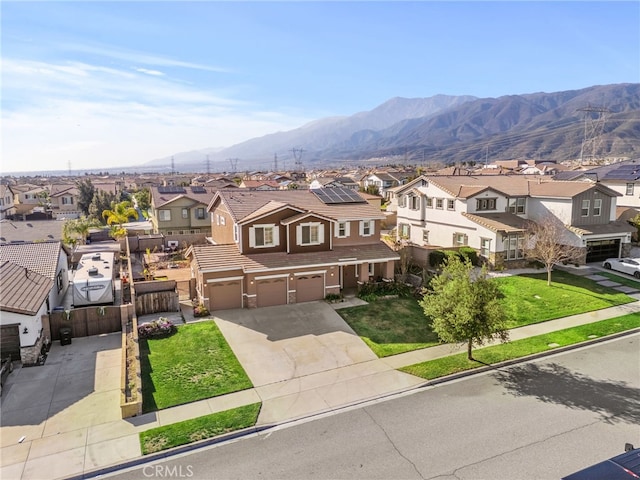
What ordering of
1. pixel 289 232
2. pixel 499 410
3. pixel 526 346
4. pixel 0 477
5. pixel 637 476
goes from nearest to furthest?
pixel 637 476
pixel 0 477
pixel 499 410
pixel 526 346
pixel 289 232

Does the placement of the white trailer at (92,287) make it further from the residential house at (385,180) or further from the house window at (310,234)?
the residential house at (385,180)

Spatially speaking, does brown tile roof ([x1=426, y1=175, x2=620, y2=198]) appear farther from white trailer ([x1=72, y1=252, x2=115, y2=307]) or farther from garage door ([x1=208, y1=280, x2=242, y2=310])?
white trailer ([x1=72, y1=252, x2=115, y2=307])

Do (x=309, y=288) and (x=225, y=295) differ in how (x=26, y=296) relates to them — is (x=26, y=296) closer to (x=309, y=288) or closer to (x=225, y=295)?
(x=225, y=295)

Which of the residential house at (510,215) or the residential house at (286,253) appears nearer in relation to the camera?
the residential house at (286,253)

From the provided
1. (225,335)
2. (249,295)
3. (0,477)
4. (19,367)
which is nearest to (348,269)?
(249,295)

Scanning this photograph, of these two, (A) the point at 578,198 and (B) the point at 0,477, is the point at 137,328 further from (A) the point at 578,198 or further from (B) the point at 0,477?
(A) the point at 578,198

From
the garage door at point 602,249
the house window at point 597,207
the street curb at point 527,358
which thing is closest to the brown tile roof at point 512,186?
the house window at point 597,207
